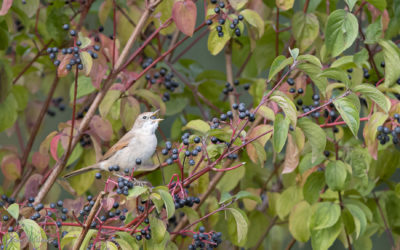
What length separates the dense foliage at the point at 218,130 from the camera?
2.86 metres

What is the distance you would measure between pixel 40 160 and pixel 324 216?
5.66 ft

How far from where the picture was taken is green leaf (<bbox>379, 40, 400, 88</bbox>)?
344 cm

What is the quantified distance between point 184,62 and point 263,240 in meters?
1.49

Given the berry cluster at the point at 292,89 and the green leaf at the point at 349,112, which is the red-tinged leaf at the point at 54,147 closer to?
the berry cluster at the point at 292,89

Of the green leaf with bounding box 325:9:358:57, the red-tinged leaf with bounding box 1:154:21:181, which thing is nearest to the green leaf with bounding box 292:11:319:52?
the green leaf with bounding box 325:9:358:57

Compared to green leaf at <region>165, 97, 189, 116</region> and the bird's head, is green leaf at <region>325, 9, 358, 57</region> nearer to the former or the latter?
the bird's head

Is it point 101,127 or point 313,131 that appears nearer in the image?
point 313,131

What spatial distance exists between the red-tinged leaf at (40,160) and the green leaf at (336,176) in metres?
1.68

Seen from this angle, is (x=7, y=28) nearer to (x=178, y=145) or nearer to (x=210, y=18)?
(x=210, y=18)

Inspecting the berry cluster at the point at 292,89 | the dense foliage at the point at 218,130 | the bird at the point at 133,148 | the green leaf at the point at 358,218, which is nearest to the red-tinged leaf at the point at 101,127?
the dense foliage at the point at 218,130

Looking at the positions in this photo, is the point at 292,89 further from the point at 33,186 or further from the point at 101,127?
the point at 33,186

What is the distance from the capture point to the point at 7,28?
4062 mm

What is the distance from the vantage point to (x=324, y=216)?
138 inches

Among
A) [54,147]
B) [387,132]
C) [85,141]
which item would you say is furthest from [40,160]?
[387,132]
